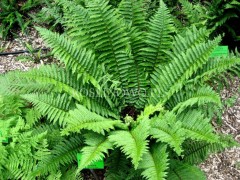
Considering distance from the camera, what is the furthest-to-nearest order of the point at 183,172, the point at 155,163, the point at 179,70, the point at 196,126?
the point at 179,70 → the point at 183,172 → the point at 196,126 → the point at 155,163

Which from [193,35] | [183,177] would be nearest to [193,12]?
[193,35]

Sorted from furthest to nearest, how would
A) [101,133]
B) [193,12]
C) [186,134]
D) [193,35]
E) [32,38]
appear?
[32,38]
[193,12]
[193,35]
[101,133]
[186,134]

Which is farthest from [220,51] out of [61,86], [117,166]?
[61,86]

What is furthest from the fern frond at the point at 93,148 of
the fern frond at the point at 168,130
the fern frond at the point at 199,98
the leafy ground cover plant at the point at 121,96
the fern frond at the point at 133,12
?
the fern frond at the point at 133,12

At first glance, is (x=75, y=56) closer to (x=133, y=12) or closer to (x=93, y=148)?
(x=133, y=12)

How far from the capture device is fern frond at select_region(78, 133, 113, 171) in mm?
3278

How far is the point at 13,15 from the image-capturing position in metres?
5.37

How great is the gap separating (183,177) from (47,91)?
1.87 m

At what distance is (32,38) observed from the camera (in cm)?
544

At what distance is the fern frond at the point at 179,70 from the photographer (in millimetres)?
3889

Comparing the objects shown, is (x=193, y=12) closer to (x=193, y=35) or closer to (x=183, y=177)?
(x=193, y=35)

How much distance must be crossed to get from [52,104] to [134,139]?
1.02 m

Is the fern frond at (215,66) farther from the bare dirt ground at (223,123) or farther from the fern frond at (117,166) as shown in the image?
the fern frond at (117,166)

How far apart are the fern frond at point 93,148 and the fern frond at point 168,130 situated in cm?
50
